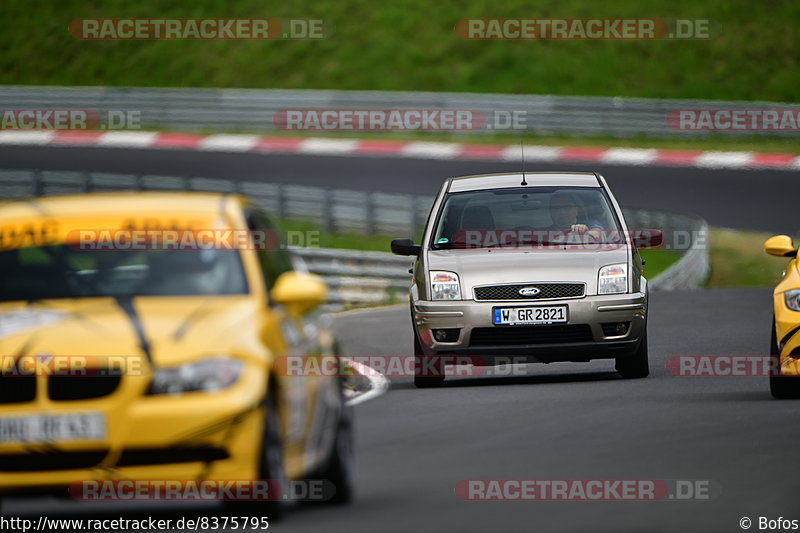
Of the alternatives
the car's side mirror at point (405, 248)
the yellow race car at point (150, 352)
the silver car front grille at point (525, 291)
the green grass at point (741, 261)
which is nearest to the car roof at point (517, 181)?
the car's side mirror at point (405, 248)

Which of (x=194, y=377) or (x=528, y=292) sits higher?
(x=194, y=377)

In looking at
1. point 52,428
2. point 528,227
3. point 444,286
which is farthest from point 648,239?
point 52,428

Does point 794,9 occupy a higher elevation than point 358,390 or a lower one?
higher

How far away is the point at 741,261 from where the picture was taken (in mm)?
28859

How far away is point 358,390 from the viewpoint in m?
15.2

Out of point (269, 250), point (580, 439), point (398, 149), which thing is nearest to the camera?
point (269, 250)

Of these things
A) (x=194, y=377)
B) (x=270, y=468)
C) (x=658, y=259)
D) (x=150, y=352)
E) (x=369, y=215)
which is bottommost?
(x=658, y=259)

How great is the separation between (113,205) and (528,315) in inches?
249

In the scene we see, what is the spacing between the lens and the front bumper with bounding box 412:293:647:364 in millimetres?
14039

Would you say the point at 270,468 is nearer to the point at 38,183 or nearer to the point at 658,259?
the point at 38,183

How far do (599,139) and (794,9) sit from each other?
11.6 m

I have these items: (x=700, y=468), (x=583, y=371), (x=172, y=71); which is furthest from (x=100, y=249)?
(x=172, y=71)

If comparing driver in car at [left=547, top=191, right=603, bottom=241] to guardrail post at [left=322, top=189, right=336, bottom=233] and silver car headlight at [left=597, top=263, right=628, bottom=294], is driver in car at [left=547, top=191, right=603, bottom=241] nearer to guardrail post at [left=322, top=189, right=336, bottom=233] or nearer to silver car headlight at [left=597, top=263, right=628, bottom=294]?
silver car headlight at [left=597, top=263, right=628, bottom=294]

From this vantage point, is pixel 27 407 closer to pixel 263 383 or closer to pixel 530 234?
pixel 263 383
